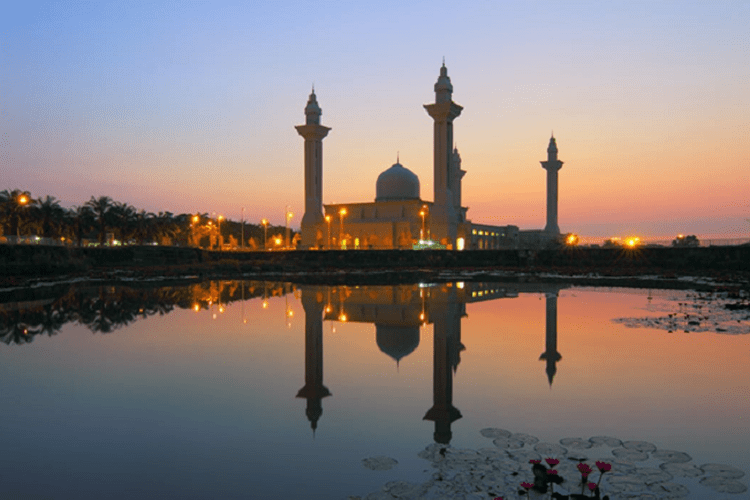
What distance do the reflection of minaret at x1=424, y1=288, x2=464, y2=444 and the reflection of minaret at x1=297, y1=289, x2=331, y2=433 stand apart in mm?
1632

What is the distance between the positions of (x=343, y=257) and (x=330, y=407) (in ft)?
167

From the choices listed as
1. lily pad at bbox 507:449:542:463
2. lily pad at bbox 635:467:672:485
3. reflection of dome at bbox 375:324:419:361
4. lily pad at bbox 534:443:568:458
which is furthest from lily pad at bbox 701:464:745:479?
reflection of dome at bbox 375:324:419:361

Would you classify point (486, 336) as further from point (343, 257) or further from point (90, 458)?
point (343, 257)

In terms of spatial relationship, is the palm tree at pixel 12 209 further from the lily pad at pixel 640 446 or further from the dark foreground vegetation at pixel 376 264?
the lily pad at pixel 640 446

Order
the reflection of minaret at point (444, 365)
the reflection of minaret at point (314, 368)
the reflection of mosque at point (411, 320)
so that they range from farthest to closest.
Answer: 1. the reflection of mosque at point (411, 320)
2. the reflection of minaret at point (314, 368)
3. the reflection of minaret at point (444, 365)

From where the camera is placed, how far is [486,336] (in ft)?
47.2

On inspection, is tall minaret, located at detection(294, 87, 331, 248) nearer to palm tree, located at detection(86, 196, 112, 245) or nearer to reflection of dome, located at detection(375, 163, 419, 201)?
reflection of dome, located at detection(375, 163, 419, 201)

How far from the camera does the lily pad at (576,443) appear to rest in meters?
6.54

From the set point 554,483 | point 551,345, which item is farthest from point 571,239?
point 554,483

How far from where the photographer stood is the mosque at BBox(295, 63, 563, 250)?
3270 inches

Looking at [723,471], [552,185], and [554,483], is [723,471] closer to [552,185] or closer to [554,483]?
[554,483]

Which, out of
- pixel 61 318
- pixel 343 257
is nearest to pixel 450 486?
pixel 61 318

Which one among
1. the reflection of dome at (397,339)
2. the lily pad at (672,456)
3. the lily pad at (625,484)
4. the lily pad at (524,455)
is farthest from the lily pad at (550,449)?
the reflection of dome at (397,339)

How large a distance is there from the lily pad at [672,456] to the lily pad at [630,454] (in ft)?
0.40
